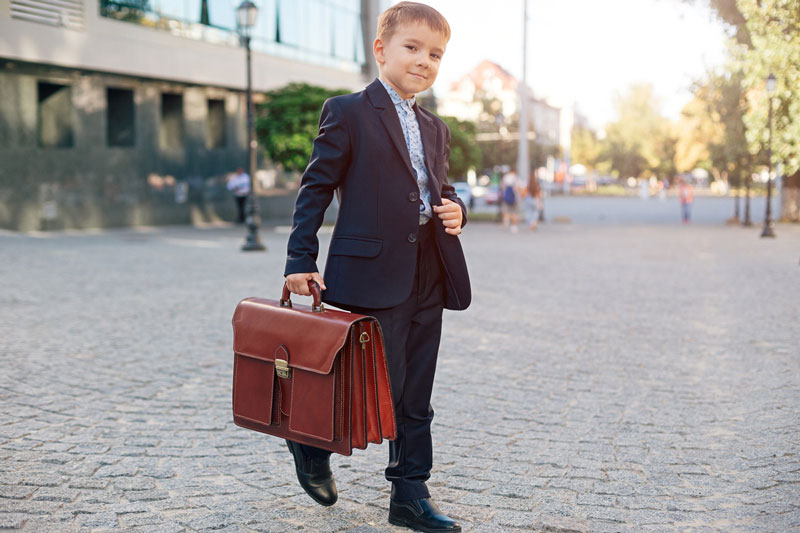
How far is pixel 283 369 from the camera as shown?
127 inches

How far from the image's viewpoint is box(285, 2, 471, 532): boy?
3.26 meters

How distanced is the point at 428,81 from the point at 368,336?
38.1 inches

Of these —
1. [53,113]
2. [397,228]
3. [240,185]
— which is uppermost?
[53,113]

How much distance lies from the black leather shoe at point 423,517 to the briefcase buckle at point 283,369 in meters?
0.68

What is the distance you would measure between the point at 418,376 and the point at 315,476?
0.59 metres

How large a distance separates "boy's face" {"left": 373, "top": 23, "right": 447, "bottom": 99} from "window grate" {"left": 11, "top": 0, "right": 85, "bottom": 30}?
2197 centimetres

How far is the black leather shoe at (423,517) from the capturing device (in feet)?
11.0

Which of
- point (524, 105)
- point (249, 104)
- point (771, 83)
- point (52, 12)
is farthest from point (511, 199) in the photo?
point (52, 12)

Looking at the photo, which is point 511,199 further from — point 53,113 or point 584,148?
point 584,148

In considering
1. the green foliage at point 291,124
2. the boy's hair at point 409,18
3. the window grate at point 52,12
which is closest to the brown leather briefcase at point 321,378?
the boy's hair at point 409,18

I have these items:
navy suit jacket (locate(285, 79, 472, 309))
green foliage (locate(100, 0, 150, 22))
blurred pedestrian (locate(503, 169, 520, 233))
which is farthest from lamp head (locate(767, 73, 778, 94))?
navy suit jacket (locate(285, 79, 472, 309))

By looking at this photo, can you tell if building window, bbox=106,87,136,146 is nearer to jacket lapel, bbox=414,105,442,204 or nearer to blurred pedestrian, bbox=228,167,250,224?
blurred pedestrian, bbox=228,167,250,224

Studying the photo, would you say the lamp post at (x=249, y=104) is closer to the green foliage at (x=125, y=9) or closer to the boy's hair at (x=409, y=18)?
the green foliage at (x=125, y=9)

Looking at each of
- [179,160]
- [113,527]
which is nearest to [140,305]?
[113,527]
